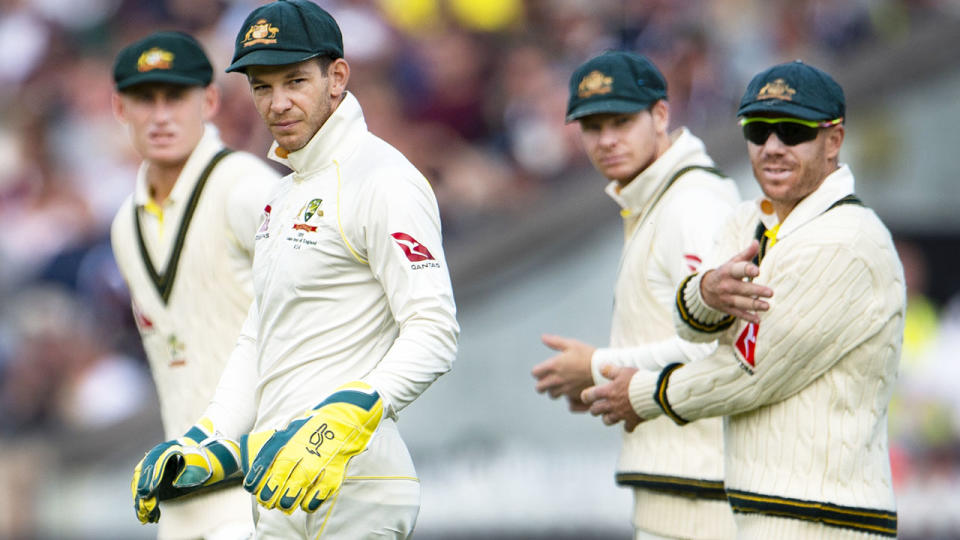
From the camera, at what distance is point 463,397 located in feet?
35.6

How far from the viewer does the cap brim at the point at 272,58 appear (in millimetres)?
4719

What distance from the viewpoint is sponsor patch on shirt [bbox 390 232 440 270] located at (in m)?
4.63

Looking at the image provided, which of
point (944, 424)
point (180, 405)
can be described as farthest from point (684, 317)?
point (944, 424)

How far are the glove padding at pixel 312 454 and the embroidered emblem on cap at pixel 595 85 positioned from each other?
2.23 m

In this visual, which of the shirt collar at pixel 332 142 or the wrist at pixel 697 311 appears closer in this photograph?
the shirt collar at pixel 332 142

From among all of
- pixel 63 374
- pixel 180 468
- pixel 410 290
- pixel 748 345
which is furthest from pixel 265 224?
pixel 63 374

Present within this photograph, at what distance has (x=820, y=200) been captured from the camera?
4996 mm

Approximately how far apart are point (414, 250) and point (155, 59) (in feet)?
7.24

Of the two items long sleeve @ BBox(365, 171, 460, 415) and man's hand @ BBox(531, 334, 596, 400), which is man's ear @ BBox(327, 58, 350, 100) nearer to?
long sleeve @ BBox(365, 171, 460, 415)

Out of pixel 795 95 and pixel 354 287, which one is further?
pixel 795 95

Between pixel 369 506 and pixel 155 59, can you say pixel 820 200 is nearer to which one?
pixel 369 506

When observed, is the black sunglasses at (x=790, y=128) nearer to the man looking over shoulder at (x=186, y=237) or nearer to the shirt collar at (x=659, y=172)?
the shirt collar at (x=659, y=172)

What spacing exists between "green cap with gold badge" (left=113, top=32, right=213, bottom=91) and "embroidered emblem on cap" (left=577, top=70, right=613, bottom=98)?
5.33ft

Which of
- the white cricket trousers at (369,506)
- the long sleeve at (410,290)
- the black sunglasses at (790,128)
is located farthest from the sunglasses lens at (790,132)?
the white cricket trousers at (369,506)
